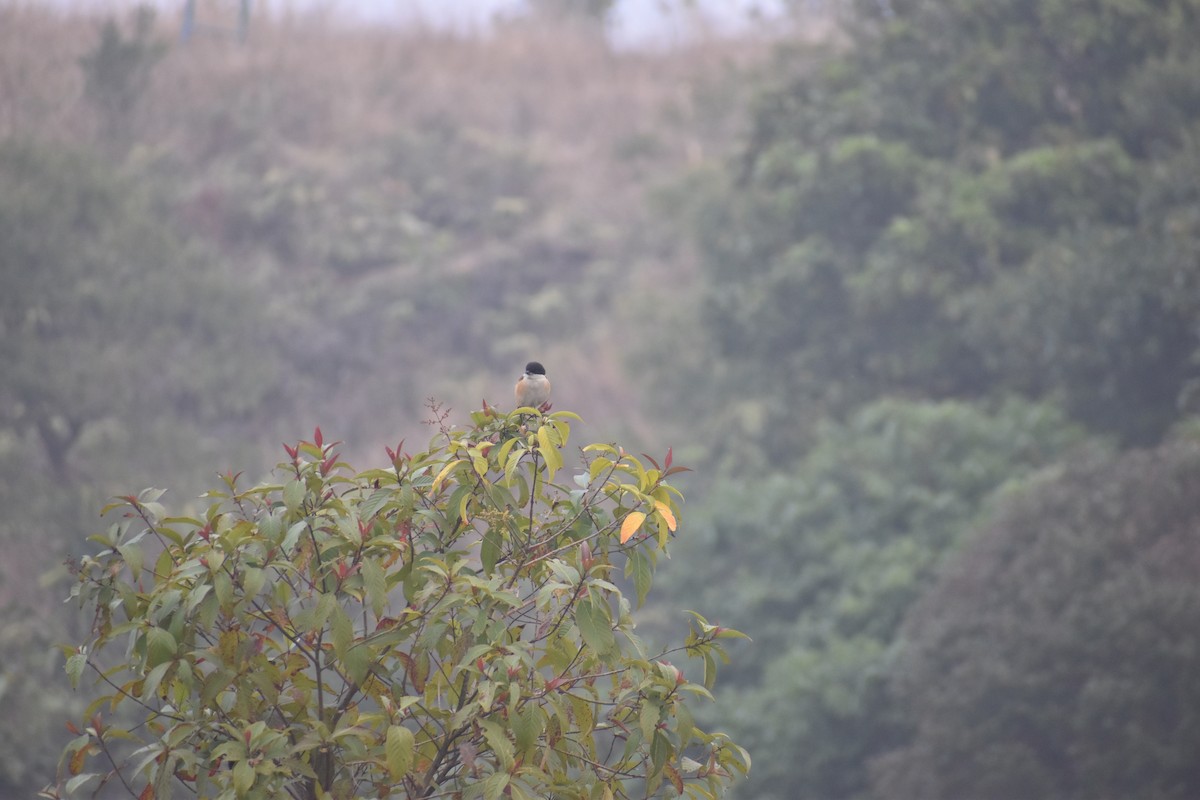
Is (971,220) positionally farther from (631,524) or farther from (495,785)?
(495,785)

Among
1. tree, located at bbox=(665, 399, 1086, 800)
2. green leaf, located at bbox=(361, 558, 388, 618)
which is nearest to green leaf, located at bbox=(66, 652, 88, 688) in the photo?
green leaf, located at bbox=(361, 558, 388, 618)

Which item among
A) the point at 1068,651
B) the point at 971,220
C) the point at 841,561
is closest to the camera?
the point at 1068,651

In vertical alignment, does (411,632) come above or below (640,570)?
below

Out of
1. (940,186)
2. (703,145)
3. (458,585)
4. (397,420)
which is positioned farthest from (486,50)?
(458,585)

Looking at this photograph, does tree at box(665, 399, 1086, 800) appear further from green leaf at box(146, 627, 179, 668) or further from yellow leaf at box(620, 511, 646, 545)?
green leaf at box(146, 627, 179, 668)

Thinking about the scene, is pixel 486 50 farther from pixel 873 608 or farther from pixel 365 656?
pixel 365 656

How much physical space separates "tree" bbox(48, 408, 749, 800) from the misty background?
25.5 ft

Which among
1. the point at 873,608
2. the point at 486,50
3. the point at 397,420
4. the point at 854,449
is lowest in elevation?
the point at 873,608

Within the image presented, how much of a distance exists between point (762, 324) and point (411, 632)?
14.5 metres

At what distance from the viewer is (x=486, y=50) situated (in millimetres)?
27797

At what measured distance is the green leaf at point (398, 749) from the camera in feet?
11.0

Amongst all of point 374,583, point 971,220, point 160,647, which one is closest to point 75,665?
point 160,647

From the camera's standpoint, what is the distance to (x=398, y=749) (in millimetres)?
3359

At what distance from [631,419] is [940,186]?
5.59 m
